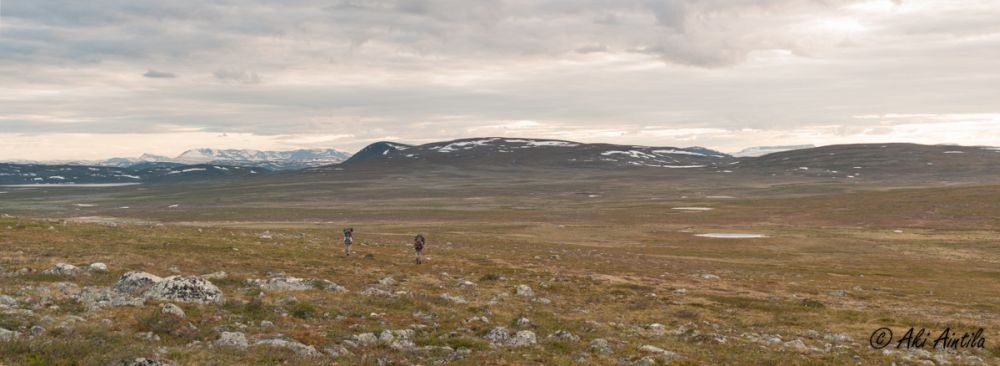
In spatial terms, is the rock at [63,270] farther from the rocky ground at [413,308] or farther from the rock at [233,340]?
the rock at [233,340]

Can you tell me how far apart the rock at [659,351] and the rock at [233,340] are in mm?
12328

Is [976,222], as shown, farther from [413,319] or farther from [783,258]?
[413,319]

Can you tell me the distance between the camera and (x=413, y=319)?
23594 millimetres

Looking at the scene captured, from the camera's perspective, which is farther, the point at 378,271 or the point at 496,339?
the point at 378,271

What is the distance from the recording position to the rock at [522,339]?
20141 mm

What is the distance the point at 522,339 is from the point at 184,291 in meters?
13.1

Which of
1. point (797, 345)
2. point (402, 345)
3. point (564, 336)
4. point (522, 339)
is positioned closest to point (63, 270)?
point (402, 345)

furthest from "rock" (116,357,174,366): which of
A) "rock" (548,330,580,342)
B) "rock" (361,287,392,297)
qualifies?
"rock" (361,287,392,297)

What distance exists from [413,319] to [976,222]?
108m

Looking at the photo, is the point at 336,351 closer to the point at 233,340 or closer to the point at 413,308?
the point at 233,340

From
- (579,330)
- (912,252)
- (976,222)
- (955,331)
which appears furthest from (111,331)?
(976,222)

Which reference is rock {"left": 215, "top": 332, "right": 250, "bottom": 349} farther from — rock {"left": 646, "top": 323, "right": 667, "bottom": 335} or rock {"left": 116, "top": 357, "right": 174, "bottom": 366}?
rock {"left": 646, "top": 323, "right": 667, "bottom": 335}

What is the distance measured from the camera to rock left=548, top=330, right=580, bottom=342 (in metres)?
21.3

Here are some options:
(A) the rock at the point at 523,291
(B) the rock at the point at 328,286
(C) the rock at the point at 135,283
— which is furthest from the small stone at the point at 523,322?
(C) the rock at the point at 135,283
